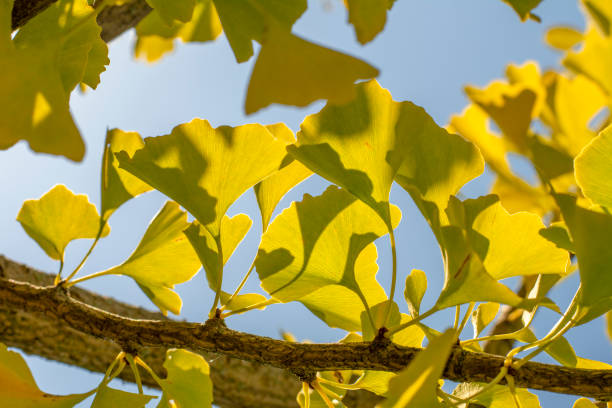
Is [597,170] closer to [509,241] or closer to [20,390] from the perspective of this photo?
[509,241]

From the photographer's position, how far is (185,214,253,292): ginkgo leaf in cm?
50

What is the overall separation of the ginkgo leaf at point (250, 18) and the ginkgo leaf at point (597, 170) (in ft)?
0.73

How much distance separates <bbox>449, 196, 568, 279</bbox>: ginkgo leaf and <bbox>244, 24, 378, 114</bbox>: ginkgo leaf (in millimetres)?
179

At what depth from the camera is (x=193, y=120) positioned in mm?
444

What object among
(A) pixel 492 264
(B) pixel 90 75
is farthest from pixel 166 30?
(A) pixel 492 264

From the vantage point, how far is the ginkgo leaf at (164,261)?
1.91 feet

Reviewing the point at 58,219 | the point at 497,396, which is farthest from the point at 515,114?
the point at 58,219

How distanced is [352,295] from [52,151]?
32 cm

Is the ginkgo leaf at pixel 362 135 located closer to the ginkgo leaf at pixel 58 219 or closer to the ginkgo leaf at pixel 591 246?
the ginkgo leaf at pixel 591 246

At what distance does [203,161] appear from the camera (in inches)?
17.6

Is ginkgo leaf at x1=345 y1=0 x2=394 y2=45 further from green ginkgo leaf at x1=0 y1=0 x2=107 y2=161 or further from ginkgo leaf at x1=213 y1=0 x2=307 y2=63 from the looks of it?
green ginkgo leaf at x1=0 y1=0 x2=107 y2=161

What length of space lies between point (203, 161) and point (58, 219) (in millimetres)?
262

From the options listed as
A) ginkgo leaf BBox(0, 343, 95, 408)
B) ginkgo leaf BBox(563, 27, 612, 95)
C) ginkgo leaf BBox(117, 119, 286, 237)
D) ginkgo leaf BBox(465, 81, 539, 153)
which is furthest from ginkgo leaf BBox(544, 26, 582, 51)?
ginkgo leaf BBox(0, 343, 95, 408)


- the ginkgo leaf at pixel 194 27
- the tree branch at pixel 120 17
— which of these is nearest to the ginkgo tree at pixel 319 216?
the ginkgo leaf at pixel 194 27
